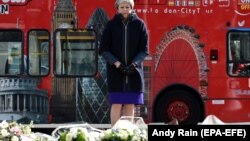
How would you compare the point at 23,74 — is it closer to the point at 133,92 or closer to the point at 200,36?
the point at 200,36

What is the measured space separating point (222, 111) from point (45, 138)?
7.76 m

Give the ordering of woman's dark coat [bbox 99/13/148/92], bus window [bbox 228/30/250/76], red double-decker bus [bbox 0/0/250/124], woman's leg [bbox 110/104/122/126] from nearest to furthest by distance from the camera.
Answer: woman's leg [bbox 110/104/122/126]
woman's dark coat [bbox 99/13/148/92]
red double-decker bus [bbox 0/0/250/124]
bus window [bbox 228/30/250/76]

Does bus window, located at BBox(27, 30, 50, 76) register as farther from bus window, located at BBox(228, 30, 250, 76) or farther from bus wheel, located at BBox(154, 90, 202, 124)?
bus window, located at BBox(228, 30, 250, 76)

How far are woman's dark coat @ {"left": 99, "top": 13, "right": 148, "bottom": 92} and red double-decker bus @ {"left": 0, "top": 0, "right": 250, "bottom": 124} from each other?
4.32 metres

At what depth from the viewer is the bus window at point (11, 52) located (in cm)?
1309

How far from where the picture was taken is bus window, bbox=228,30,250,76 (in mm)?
13148

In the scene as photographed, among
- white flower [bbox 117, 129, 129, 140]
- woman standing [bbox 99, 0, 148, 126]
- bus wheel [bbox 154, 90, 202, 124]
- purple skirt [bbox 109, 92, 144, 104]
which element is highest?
woman standing [bbox 99, 0, 148, 126]

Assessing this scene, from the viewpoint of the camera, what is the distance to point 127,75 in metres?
8.59

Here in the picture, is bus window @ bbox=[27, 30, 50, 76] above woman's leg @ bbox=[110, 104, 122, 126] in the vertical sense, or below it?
above

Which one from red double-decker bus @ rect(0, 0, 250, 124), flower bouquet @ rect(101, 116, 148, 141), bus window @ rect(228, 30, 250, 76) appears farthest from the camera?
bus window @ rect(228, 30, 250, 76)

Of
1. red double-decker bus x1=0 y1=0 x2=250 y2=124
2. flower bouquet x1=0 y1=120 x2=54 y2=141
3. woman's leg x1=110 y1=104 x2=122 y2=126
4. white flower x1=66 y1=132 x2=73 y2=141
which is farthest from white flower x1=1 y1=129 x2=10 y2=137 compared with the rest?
red double-decker bus x1=0 y1=0 x2=250 y2=124

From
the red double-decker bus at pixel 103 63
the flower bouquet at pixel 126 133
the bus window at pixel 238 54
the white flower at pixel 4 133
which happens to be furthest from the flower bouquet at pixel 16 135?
the bus window at pixel 238 54

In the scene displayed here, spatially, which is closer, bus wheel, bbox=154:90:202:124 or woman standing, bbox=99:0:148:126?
woman standing, bbox=99:0:148:126

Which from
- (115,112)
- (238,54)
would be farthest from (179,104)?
(115,112)
